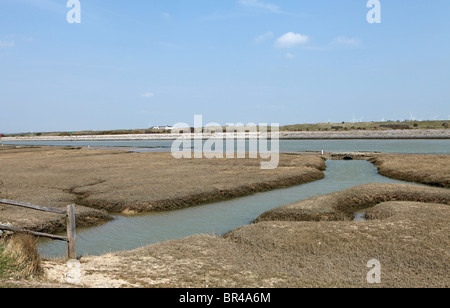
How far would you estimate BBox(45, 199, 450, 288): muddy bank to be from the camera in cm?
1163

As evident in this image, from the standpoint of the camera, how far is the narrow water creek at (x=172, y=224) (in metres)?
18.5

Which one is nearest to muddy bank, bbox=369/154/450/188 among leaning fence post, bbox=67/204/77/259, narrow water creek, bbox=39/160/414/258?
narrow water creek, bbox=39/160/414/258

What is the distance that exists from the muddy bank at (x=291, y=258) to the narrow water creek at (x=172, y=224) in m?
3.07

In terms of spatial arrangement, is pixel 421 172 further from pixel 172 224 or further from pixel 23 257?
pixel 23 257

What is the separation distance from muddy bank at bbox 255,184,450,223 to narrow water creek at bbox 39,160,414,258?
98.5 inches

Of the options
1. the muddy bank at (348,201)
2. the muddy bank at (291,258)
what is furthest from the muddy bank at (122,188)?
the muddy bank at (291,258)

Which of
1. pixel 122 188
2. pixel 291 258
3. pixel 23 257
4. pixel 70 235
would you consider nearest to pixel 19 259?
pixel 23 257

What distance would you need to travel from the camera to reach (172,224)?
22422mm

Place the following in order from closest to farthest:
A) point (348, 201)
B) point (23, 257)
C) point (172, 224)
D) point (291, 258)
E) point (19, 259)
Result: point (19, 259) < point (23, 257) < point (291, 258) < point (172, 224) < point (348, 201)

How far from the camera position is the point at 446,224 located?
16.8m

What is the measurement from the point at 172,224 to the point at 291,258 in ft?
33.6

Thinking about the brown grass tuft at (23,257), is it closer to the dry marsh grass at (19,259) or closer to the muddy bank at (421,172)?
the dry marsh grass at (19,259)

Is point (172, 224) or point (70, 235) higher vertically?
point (70, 235)
